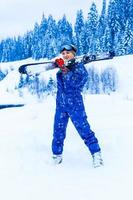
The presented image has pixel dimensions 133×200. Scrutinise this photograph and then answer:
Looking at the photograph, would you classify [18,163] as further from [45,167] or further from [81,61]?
[81,61]

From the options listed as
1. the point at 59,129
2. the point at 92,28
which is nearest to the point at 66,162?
the point at 59,129

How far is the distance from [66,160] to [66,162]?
114mm

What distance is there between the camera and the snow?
5.89 m

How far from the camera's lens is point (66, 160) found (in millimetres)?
7484

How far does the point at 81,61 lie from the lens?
7.40 m

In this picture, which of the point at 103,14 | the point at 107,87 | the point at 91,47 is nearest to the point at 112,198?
the point at 107,87

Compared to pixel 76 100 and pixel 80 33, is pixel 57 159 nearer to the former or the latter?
pixel 76 100

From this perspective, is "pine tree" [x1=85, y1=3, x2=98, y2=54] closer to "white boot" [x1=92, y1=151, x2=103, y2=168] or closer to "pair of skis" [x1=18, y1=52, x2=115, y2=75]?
"pair of skis" [x1=18, y1=52, x2=115, y2=75]

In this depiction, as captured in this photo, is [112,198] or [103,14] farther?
[103,14]

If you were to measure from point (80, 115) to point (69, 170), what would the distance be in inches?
33.9

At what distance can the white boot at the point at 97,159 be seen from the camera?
697cm

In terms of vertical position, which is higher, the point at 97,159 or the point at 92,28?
the point at 92,28

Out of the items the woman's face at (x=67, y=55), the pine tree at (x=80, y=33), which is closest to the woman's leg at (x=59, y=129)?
the woman's face at (x=67, y=55)

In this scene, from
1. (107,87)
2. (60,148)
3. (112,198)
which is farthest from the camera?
(107,87)
